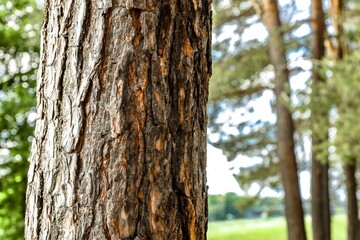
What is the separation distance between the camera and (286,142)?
877cm

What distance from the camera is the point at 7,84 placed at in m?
6.28

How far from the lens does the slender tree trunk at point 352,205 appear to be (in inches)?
412

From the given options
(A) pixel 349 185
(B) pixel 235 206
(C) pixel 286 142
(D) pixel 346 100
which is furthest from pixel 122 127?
(B) pixel 235 206

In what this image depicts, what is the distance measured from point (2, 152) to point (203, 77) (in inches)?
210

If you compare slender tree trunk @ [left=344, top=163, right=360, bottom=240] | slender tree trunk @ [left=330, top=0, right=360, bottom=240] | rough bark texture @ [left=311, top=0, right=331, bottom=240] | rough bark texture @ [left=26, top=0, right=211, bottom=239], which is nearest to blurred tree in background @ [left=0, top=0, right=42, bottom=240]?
rough bark texture @ [left=311, top=0, right=331, bottom=240]

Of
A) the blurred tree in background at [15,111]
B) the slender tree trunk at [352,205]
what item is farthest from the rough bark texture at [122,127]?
the slender tree trunk at [352,205]

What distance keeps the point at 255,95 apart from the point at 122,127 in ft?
36.4

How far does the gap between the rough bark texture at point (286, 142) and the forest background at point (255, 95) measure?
95 millimetres

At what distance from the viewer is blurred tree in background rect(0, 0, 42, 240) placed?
6.28 metres

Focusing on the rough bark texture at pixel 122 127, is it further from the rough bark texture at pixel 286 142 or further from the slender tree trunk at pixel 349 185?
the slender tree trunk at pixel 349 185

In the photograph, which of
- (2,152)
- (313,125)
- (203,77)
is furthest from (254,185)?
(203,77)

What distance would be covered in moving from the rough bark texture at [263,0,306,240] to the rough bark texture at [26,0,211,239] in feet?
23.7

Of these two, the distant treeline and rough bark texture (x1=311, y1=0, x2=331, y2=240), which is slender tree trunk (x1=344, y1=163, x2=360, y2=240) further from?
the distant treeline

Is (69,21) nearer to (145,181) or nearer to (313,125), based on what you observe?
(145,181)
